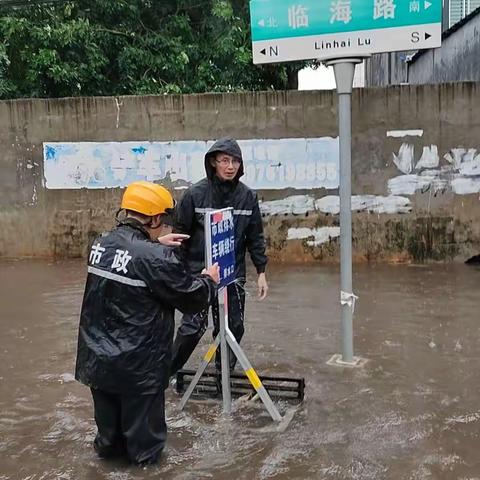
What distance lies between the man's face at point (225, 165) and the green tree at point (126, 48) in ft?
28.2

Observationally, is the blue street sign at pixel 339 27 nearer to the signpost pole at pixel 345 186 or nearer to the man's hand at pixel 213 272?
the signpost pole at pixel 345 186

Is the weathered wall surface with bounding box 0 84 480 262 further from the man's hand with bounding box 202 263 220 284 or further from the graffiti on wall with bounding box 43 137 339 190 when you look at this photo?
the man's hand with bounding box 202 263 220 284

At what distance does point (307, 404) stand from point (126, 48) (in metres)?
10.4

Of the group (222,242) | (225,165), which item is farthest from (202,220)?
(222,242)

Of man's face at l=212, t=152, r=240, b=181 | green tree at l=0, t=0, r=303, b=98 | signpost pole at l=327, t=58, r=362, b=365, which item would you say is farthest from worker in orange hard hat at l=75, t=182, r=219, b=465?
green tree at l=0, t=0, r=303, b=98

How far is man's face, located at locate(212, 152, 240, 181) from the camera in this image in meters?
4.23

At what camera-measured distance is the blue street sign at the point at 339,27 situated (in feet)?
14.2

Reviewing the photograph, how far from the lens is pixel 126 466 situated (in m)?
3.41

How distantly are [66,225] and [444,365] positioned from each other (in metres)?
6.28

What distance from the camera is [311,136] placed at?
8.73 m

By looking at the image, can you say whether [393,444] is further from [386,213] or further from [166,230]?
[386,213]

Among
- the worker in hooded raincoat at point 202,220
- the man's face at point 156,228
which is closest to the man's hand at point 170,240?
the man's face at point 156,228

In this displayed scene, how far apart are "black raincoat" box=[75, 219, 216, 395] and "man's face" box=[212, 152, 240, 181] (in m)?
1.10

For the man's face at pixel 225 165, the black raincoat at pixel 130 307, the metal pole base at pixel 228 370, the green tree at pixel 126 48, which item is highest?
the green tree at pixel 126 48
